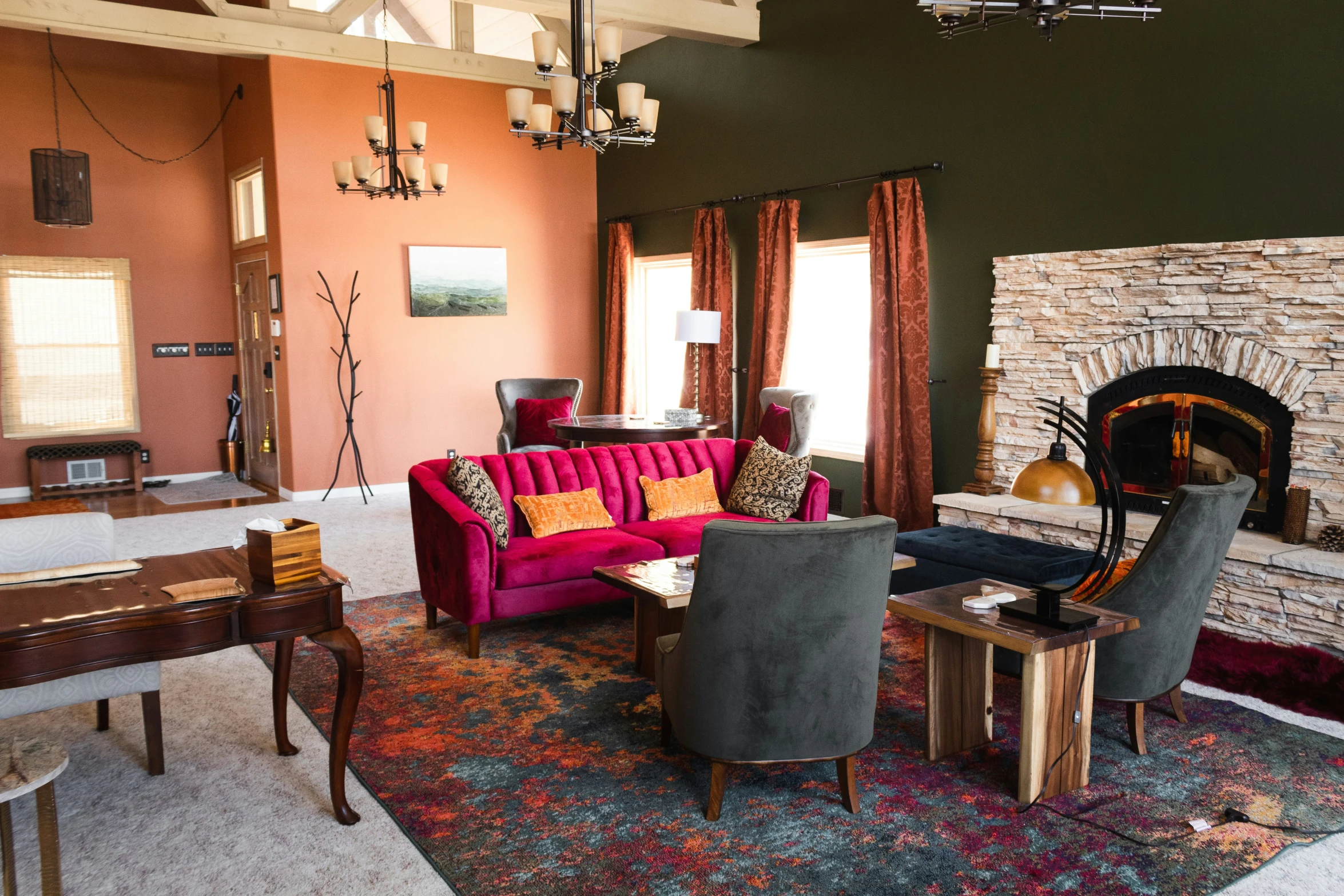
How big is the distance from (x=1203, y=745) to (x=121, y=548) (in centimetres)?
629

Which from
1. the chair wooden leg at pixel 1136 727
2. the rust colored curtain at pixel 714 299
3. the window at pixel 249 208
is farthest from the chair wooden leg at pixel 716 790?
the window at pixel 249 208

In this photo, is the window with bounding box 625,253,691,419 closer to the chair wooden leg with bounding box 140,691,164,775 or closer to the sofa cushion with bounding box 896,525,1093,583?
the sofa cushion with bounding box 896,525,1093,583

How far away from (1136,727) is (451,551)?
112 inches

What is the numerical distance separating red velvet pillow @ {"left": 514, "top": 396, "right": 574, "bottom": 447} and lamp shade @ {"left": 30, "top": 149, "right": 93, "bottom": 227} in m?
3.84

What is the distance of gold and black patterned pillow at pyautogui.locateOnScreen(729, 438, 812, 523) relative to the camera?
5.07m

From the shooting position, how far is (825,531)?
2.54 metres

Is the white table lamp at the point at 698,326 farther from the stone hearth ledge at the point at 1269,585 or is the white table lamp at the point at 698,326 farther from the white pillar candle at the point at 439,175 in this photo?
the stone hearth ledge at the point at 1269,585

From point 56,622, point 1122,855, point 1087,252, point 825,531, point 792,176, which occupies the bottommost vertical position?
point 1122,855

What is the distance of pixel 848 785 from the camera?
2.82 meters

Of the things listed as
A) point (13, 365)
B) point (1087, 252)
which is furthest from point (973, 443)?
point (13, 365)

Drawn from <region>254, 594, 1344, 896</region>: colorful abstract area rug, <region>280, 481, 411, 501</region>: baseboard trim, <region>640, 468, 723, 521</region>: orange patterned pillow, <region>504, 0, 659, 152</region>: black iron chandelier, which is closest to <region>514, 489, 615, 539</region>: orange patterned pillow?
<region>640, 468, 723, 521</region>: orange patterned pillow

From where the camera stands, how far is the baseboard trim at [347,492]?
8.02 metres

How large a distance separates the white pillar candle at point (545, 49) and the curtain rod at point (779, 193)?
2.51 m

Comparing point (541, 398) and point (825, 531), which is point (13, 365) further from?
point (825, 531)
